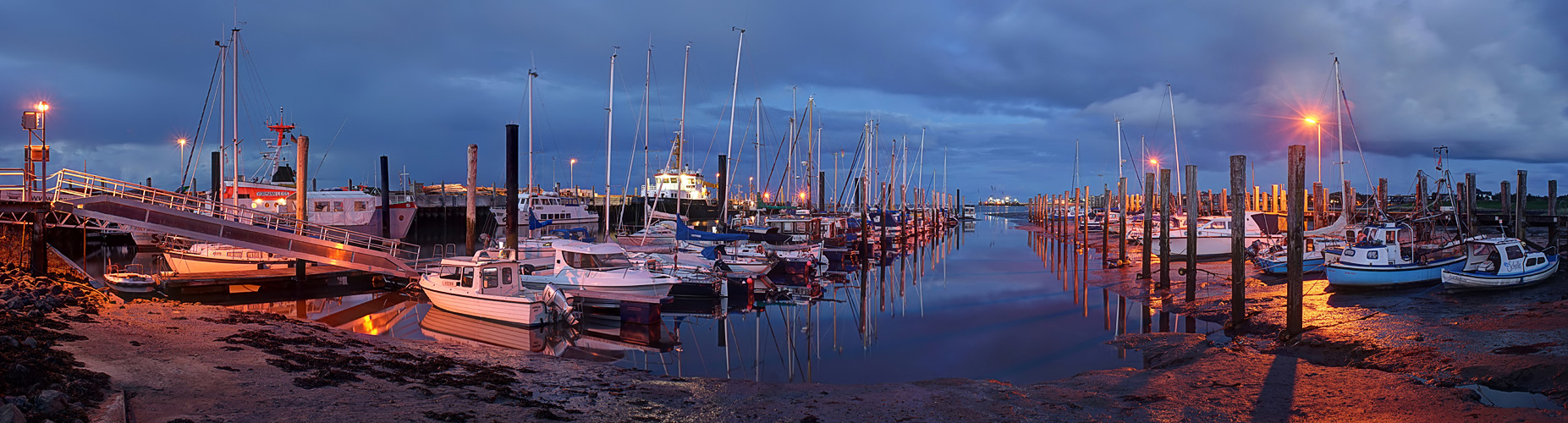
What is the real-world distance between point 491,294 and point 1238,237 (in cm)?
1871

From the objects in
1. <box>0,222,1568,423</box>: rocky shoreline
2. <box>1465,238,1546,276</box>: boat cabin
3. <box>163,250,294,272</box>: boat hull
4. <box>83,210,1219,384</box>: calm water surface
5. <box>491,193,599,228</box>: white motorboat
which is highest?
<box>491,193,599,228</box>: white motorboat

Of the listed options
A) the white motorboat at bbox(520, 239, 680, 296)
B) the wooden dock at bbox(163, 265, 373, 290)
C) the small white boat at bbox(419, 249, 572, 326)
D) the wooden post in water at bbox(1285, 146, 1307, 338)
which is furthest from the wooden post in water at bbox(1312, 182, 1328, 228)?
the wooden dock at bbox(163, 265, 373, 290)

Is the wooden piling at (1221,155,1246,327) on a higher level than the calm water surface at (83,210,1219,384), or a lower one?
higher

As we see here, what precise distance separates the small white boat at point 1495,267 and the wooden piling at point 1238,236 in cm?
785

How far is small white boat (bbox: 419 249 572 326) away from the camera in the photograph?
20.8 metres

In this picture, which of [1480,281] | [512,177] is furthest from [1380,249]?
[512,177]

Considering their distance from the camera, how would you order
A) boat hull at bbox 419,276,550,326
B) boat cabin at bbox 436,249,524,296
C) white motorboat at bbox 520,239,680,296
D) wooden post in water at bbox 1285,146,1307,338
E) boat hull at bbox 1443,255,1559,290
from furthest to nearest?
white motorboat at bbox 520,239,680,296
boat cabin at bbox 436,249,524,296
boat hull at bbox 1443,255,1559,290
boat hull at bbox 419,276,550,326
wooden post in water at bbox 1285,146,1307,338

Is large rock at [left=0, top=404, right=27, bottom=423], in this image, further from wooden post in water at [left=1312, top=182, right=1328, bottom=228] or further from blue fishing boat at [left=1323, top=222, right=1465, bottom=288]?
wooden post in water at [left=1312, top=182, right=1328, bottom=228]

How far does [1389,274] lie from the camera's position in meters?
23.0

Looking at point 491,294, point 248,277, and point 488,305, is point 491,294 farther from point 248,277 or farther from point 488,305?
point 248,277

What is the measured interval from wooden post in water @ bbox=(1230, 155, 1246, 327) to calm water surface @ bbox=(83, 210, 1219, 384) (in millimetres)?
1088

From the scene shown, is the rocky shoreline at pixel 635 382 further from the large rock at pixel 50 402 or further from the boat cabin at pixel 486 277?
the boat cabin at pixel 486 277

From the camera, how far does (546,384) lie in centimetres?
1306

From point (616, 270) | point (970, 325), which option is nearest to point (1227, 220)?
point (970, 325)
